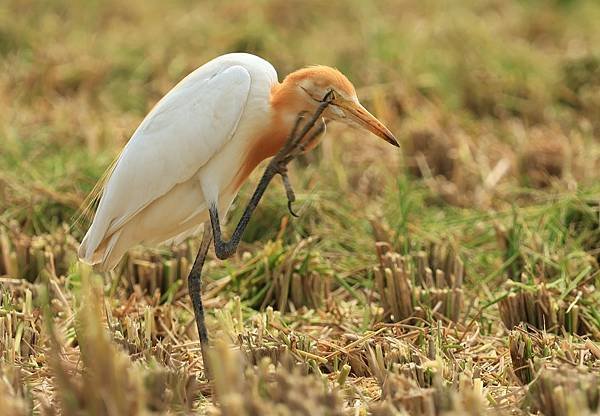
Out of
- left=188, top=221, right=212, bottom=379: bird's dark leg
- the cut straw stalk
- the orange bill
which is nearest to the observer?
the orange bill

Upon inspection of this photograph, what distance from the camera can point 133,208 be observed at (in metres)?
3.93

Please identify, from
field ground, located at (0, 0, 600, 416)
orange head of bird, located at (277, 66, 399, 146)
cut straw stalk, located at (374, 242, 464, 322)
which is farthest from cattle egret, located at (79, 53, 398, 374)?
cut straw stalk, located at (374, 242, 464, 322)

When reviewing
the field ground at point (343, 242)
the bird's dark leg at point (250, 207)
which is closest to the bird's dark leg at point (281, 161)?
the bird's dark leg at point (250, 207)

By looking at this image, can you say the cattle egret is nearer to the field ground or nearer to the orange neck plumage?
the orange neck plumage

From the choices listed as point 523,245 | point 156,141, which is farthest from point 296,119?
point 523,245

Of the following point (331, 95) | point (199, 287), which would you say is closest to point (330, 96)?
point (331, 95)

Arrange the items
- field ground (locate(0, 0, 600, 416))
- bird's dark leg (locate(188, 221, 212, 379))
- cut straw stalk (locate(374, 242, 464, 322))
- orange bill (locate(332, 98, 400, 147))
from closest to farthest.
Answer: field ground (locate(0, 0, 600, 416)), orange bill (locate(332, 98, 400, 147)), bird's dark leg (locate(188, 221, 212, 379)), cut straw stalk (locate(374, 242, 464, 322))

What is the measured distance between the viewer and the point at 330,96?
3748 millimetres

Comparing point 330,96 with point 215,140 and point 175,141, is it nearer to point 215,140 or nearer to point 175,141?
point 215,140

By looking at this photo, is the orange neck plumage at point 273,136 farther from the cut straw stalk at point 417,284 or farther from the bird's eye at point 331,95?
the cut straw stalk at point 417,284

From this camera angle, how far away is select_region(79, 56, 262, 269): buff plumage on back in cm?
376

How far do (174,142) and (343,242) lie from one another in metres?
1.60

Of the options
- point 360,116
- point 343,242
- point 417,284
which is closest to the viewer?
point 360,116

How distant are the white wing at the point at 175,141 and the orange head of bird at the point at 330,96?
158 mm
